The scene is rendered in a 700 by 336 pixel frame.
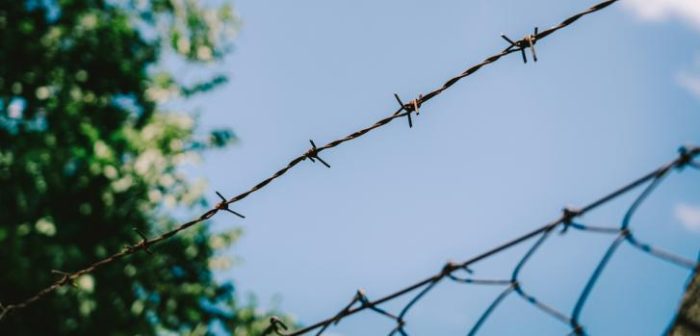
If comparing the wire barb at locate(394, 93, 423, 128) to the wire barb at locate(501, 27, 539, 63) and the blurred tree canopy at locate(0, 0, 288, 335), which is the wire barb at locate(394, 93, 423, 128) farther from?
the blurred tree canopy at locate(0, 0, 288, 335)

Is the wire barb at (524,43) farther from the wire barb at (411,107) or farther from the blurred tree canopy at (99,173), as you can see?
the blurred tree canopy at (99,173)

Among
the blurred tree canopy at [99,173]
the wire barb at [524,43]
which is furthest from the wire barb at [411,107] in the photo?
the blurred tree canopy at [99,173]

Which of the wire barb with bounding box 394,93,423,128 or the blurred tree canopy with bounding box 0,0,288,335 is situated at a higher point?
the blurred tree canopy with bounding box 0,0,288,335

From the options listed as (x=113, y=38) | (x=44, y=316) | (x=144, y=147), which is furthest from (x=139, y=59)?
(x=44, y=316)

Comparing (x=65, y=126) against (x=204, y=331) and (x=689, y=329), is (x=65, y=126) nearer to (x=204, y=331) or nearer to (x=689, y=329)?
(x=204, y=331)

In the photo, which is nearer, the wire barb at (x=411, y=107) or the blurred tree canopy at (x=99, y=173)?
the wire barb at (x=411, y=107)

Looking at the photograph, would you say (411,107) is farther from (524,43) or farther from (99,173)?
(99,173)

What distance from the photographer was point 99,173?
4.71 metres

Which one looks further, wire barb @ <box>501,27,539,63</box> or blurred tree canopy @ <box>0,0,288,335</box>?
blurred tree canopy @ <box>0,0,288,335</box>

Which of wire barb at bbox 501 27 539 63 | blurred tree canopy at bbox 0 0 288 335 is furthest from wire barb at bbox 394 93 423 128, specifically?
blurred tree canopy at bbox 0 0 288 335

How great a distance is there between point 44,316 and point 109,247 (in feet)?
2.90

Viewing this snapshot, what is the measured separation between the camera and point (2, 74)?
578 cm

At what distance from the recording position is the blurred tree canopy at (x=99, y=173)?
178 inches

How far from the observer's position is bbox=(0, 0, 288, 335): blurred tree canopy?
4.51 m
